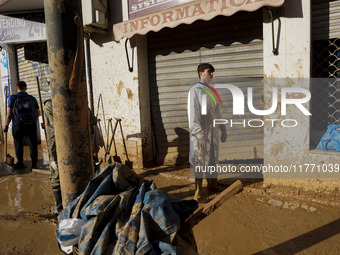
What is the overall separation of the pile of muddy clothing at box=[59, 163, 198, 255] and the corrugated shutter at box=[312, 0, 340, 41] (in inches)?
150

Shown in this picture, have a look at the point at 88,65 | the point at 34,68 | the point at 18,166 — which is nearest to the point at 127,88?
the point at 88,65

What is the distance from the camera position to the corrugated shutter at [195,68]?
5.33m

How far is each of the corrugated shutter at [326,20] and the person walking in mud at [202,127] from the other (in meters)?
1.69

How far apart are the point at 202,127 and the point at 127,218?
2785mm

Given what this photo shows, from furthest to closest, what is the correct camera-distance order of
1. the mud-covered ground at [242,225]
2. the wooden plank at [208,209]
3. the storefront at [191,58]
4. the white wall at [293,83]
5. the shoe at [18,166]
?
the shoe at [18,166] → the storefront at [191,58] → the white wall at [293,83] → the mud-covered ground at [242,225] → the wooden plank at [208,209]

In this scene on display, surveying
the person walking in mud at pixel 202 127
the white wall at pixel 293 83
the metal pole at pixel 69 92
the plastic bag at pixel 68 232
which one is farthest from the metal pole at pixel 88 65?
the plastic bag at pixel 68 232

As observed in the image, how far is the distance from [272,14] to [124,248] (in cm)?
411

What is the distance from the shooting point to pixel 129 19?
19.6 feet

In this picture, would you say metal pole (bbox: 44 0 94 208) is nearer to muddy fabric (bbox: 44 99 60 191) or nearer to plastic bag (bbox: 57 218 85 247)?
plastic bag (bbox: 57 218 85 247)

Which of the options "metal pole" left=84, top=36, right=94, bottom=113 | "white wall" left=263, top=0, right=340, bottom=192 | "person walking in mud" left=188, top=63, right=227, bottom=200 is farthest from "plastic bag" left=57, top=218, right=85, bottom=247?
"metal pole" left=84, top=36, right=94, bottom=113

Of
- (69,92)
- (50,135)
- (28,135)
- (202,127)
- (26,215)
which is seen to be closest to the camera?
(69,92)

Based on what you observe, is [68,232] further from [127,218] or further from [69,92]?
[69,92]

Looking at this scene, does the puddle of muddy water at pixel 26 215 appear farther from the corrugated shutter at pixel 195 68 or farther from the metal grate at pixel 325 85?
the metal grate at pixel 325 85

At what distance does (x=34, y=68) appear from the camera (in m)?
9.74
